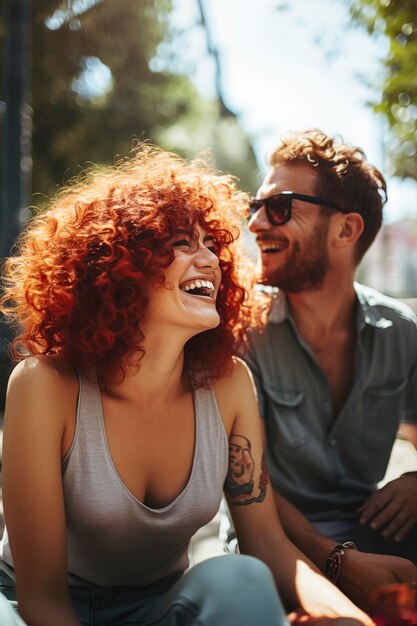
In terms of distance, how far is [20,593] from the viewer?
186 centimetres

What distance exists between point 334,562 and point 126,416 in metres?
0.91

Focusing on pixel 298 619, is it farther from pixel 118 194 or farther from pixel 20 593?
pixel 118 194

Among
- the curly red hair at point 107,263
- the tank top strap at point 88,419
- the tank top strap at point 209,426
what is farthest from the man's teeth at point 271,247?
the tank top strap at point 88,419

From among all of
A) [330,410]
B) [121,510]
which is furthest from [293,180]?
[121,510]

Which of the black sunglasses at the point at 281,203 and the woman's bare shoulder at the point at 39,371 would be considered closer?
the woman's bare shoulder at the point at 39,371

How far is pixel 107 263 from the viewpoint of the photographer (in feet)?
7.06

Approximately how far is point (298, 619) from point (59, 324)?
1131mm

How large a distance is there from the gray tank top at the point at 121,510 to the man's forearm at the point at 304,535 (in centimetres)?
48

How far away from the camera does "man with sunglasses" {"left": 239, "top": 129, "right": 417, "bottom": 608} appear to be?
2807mm

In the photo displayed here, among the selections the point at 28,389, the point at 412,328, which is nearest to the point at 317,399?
the point at 412,328

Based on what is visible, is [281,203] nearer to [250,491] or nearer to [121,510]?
[250,491]

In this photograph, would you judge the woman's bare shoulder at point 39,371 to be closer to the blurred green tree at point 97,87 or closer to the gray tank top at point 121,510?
the gray tank top at point 121,510

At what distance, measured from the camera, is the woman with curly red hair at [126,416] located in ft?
6.26

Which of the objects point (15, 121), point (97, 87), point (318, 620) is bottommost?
point (318, 620)
